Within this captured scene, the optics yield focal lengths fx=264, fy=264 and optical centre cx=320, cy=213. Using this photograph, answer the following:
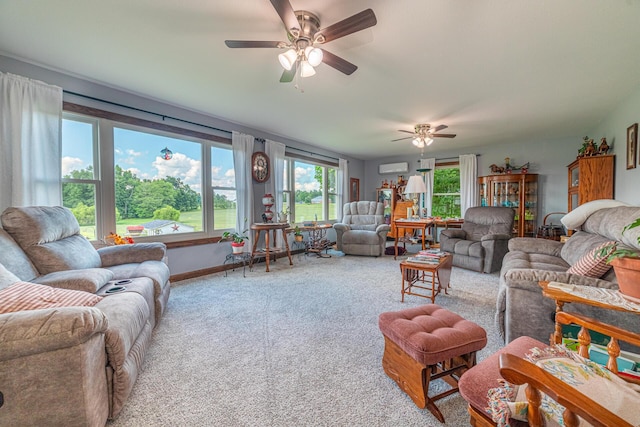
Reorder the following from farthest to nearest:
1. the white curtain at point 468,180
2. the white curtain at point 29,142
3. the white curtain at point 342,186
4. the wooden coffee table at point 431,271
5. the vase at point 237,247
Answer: the white curtain at point 342,186 → the white curtain at point 468,180 → the vase at point 237,247 → the wooden coffee table at point 431,271 → the white curtain at point 29,142

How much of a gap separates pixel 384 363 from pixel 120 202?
3.38m

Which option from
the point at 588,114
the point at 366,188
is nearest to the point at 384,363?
the point at 588,114

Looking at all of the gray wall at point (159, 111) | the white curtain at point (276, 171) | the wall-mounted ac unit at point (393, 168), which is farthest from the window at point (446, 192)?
the white curtain at point (276, 171)

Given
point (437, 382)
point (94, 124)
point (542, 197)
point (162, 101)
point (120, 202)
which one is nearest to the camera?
point (437, 382)

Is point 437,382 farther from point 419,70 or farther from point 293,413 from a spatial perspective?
point 419,70

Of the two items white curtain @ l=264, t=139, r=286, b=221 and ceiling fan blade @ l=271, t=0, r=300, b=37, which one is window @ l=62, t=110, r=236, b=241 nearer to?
white curtain @ l=264, t=139, r=286, b=221

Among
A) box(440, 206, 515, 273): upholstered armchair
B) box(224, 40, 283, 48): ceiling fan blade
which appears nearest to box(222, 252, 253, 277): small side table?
box(224, 40, 283, 48): ceiling fan blade

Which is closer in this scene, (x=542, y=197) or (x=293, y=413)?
(x=293, y=413)

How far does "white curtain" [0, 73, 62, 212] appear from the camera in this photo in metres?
2.34

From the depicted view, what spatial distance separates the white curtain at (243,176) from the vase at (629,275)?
4.06m

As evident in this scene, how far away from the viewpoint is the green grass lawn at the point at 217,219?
10.0ft

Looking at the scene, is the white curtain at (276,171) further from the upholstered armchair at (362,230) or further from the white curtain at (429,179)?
the white curtain at (429,179)

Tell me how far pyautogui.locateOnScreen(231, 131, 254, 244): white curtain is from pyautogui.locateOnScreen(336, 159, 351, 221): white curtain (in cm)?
285

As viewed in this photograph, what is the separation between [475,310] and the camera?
2.58m
